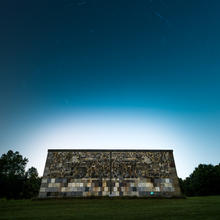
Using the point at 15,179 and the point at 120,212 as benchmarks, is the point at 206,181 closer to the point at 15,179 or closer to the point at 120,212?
the point at 120,212

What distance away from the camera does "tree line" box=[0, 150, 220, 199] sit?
123 ft

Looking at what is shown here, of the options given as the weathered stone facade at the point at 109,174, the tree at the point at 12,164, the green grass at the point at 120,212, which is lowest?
the green grass at the point at 120,212

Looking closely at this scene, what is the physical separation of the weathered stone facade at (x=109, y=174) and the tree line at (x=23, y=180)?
24671 mm

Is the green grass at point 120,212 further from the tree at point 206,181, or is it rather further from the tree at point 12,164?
the tree at point 12,164

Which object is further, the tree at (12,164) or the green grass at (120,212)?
the tree at (12,164)

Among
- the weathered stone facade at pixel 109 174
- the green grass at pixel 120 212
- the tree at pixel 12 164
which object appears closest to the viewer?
the green grass at pixel 120 212

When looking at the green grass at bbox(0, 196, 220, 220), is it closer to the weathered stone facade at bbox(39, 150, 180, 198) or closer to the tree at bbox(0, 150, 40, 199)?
the weathered stone facade at bbox(39, 150, 180, 198)

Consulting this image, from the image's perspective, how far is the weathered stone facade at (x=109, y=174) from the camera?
19234mm

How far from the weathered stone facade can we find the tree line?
24.7 metres

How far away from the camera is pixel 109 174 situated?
807 inches

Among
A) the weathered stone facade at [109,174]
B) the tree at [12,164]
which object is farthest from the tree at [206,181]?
the tree at [12,164]

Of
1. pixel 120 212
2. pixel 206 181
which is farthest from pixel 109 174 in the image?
pixel 206 181

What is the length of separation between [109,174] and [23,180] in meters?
32.7

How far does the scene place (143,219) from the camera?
6.28 metres
